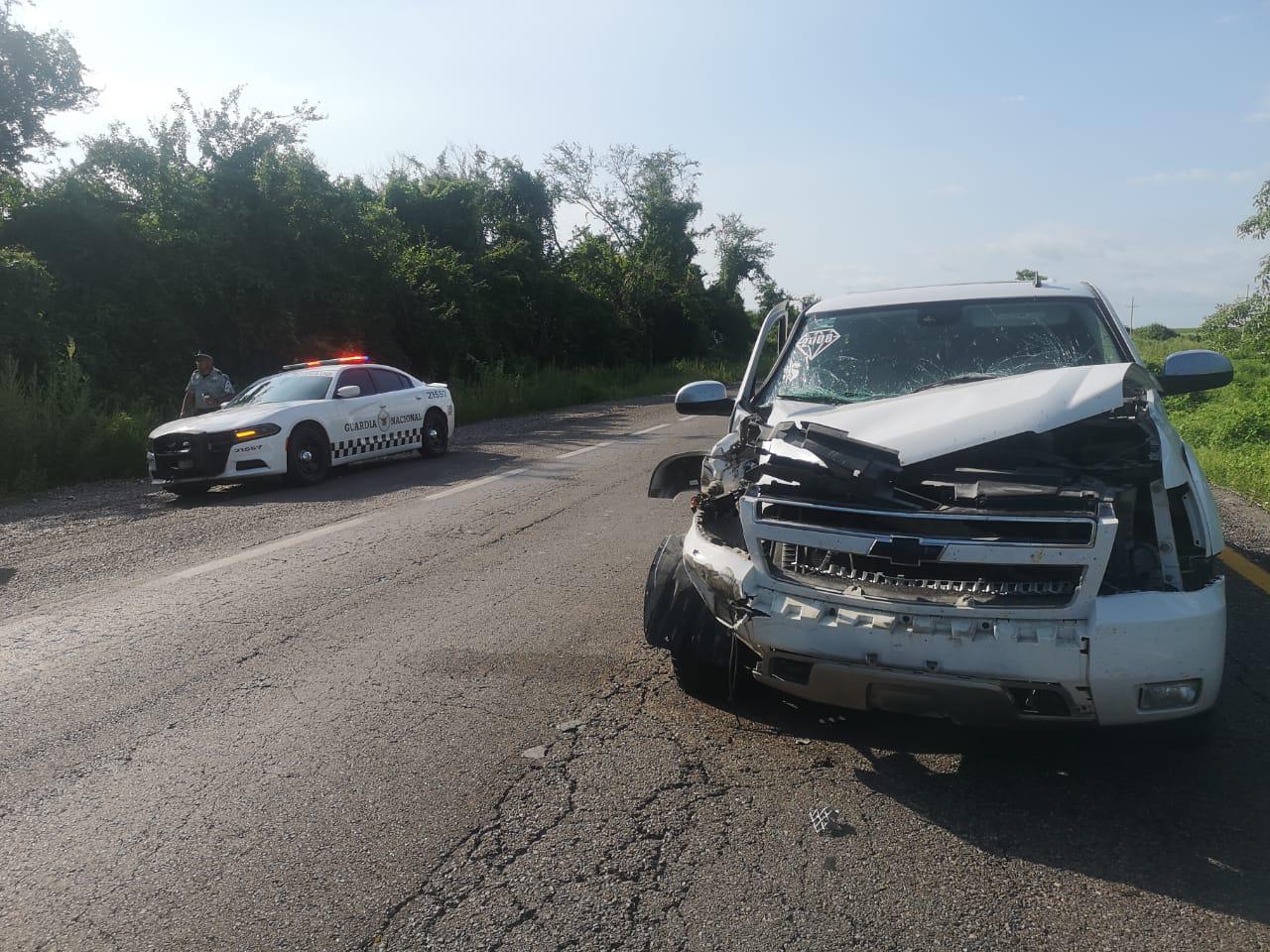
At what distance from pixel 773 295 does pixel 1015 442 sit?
8239 centimetres

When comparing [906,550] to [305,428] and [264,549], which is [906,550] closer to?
[264,549]

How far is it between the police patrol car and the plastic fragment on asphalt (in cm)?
982

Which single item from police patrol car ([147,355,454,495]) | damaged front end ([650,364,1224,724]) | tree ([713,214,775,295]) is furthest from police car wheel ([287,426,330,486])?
tree ([713,214,775,295])

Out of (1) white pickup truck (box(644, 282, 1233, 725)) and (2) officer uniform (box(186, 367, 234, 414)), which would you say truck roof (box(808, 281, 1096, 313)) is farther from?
(2) officer uniform (box(186, 367, 234, 414))

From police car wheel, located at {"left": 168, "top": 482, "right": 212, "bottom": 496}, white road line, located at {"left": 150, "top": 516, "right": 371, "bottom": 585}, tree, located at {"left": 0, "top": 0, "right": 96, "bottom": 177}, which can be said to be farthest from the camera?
tree, located at {"left": 0, "top": 0, "right": 96, "bottom": 177}

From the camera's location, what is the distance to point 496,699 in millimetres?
4391

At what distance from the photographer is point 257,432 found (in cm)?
1180

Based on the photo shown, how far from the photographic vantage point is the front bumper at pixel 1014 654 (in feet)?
10.1

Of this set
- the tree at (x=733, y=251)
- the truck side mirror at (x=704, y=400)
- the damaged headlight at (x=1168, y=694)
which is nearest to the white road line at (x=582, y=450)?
the truck side mirror at (x=704, y=400)

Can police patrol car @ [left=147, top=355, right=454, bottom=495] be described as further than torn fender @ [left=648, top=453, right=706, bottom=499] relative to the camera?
Yes

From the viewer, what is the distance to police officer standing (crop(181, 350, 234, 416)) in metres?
14.0

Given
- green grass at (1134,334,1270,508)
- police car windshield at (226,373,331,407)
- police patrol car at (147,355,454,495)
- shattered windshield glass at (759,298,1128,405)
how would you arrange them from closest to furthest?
shattered windshield glass at (759,298,1128,405) < green grass at (1134,334,1270,508) < police patrol car at (147,355,454,495) < police car windshield at (226,373,331,407)

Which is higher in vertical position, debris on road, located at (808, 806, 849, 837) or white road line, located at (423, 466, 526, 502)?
debris on road, located at (808, 806, 849, 837)

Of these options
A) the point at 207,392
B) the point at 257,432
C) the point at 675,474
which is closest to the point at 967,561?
the point at 675,474
